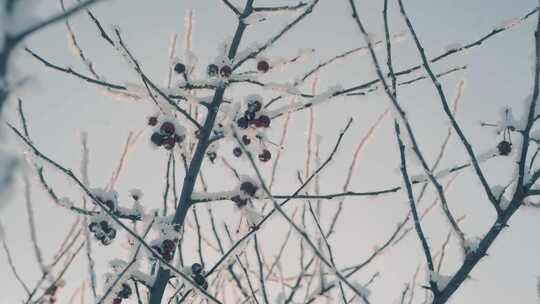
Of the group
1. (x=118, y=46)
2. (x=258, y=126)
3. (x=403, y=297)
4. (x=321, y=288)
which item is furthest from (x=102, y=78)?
(x=403, y=297)

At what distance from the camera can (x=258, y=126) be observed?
3.01m

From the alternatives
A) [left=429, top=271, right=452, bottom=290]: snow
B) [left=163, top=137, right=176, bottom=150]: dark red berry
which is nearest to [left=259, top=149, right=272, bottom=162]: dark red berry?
[left=163, top=137, right=176, bottom=150]: dark red berry

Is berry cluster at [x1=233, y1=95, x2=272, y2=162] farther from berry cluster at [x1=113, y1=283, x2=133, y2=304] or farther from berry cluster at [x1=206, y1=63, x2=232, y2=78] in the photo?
berry cluster at [x1=113, y1=283, x2=133, y2=304]

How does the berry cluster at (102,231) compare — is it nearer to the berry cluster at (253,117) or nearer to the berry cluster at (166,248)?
the berry cluster at (166,248)

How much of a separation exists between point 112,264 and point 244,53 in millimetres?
1435

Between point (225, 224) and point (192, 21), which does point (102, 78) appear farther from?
point (225, 224)

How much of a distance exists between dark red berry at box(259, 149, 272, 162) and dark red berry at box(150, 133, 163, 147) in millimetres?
657

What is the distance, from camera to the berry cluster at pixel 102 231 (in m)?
2.75

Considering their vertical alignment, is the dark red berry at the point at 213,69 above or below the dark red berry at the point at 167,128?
above

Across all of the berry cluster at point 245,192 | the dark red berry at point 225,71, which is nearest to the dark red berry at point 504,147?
the berry cluster at point 245,192

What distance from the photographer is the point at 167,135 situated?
2.91 metres

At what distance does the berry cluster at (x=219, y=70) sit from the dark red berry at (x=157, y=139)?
50cm

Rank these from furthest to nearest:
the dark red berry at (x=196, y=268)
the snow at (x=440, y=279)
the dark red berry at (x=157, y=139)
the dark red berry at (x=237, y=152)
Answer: the dark red berry at (x=237, y=152) → the dark red berry at (x=157, y=139) → the dark red berry at (x=196, y=268) → the snow at (x=440, y=279)

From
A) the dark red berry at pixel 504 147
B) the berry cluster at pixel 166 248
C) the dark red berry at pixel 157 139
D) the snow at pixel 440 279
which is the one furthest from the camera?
the dark red berry at pixel 157 139
